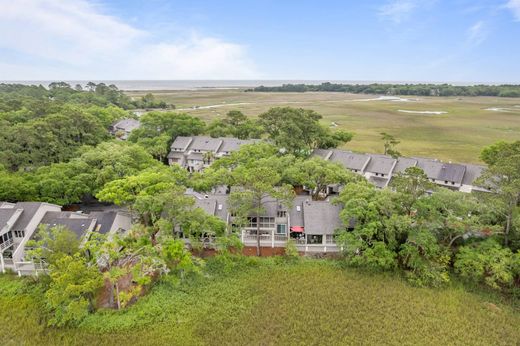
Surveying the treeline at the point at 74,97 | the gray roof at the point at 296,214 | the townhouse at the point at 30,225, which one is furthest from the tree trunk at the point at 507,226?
the treeline at the point at 74,97

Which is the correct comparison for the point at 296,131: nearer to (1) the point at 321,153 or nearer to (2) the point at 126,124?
(1) the point at 321,153

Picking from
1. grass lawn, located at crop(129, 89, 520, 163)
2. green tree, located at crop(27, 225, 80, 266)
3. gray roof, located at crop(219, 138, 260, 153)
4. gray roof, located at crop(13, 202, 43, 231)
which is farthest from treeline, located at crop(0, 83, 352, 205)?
grass lawn, located at crop(129, 89, 520, 163)

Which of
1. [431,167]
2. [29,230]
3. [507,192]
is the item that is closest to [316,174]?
[507,192]

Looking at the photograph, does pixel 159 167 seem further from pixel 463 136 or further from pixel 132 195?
pixel 463 136

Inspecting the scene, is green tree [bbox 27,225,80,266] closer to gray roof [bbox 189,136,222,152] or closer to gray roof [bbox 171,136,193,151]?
gray roof [bbox 189,136,222,152]

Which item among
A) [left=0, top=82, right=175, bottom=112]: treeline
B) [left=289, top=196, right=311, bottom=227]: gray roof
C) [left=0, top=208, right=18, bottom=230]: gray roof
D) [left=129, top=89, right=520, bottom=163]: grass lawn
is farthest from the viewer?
[left=0, top=82, right=175, bottom=112]: treeline
